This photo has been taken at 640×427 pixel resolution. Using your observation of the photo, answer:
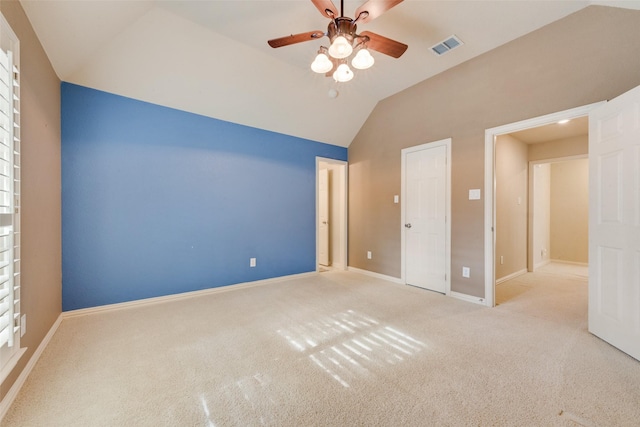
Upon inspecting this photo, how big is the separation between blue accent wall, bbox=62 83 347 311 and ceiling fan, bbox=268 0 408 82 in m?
1.97

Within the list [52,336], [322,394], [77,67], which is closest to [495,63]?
[322,394]

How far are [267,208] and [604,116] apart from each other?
3877 millimetres

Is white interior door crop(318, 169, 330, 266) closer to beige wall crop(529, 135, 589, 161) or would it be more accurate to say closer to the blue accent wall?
the blue accent wall

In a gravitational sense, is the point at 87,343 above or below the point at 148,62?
below

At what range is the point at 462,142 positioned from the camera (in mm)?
3326

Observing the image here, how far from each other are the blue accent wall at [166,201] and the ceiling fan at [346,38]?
197cm

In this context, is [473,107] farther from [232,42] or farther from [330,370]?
[330,370]

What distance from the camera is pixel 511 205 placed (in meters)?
4.38

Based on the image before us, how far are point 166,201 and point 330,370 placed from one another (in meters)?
2.78

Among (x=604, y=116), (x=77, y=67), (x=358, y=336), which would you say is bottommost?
(x=358, y=336)

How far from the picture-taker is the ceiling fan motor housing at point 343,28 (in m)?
1.88

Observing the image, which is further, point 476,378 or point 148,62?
point 148,62

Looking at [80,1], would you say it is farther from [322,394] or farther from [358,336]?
[358,336]

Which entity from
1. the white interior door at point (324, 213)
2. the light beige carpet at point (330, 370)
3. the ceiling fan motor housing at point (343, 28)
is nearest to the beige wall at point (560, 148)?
the light beige carpet at point (330, 370)
